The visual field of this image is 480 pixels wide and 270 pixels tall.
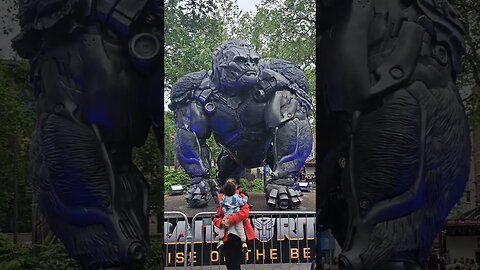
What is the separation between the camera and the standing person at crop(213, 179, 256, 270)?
12.1ft

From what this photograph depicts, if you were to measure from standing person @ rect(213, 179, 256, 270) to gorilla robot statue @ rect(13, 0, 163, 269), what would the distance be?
3.42ft

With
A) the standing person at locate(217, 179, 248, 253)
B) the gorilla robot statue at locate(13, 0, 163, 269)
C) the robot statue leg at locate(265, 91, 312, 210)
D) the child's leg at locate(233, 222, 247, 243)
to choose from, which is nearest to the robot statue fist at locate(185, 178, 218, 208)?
the standing person at locate(217, 179, 248, 253)

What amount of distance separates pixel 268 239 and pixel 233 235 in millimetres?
412

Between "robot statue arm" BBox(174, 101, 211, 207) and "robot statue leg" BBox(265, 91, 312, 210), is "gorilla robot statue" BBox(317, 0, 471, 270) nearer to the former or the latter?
"robot statue leg" BBox(265, 91, 312, 210)

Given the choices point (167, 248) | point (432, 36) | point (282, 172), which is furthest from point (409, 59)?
point (167, 248)

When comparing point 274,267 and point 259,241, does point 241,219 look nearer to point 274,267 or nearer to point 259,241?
point 259,241

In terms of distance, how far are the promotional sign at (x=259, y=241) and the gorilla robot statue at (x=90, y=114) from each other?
114cm

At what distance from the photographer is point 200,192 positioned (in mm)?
4012

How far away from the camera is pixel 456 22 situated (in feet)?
8.82

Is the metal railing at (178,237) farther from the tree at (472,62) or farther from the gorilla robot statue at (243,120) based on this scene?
the tree at (472,62)

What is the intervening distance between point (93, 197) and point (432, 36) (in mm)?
1615

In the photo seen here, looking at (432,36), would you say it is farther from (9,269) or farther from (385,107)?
(9,269)

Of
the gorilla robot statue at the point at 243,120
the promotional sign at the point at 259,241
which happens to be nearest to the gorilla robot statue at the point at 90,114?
the promotional sign at the point at 259,241

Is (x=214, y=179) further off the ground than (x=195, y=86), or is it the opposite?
(x=195, y=86)
